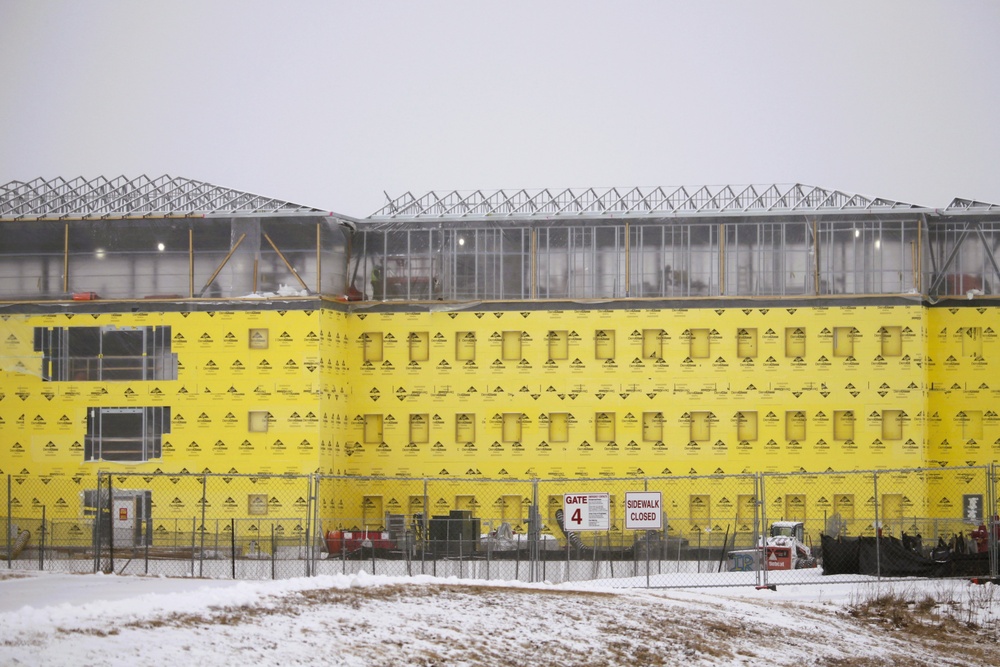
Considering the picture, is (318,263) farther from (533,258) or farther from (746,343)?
(746,343)

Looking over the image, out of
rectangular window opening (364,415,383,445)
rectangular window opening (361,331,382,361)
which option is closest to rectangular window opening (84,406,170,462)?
rectangular window opening (364,415,383,445)

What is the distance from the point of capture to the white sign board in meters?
32.1

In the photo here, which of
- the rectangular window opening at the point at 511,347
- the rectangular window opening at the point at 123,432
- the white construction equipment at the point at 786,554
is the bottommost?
the white construction equipment at the point at 786,554

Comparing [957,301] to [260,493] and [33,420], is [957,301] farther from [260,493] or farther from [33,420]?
[33,420]

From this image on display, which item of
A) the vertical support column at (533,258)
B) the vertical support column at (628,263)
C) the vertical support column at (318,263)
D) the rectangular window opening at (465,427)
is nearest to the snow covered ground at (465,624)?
the vertical support column at (318,263)

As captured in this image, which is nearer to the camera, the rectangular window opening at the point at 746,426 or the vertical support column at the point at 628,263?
the rectangular window opening at the point at 746,426

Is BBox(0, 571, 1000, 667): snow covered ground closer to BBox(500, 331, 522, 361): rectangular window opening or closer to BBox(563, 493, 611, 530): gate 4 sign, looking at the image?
BBox(563, 493, 611, 530): gate 4 sign

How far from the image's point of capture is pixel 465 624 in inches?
912

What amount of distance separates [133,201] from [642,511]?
31.8 m

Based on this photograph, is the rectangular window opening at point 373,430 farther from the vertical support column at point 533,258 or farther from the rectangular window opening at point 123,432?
the vertical support column at point 533,258

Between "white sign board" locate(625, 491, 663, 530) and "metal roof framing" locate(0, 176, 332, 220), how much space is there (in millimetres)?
27080

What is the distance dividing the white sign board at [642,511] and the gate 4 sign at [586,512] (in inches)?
27.5

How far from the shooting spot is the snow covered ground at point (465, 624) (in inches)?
781

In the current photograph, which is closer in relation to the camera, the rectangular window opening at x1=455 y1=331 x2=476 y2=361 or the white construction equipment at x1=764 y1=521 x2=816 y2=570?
the white construction equipment at x1=764 y1=521 x2=816 y2=570
